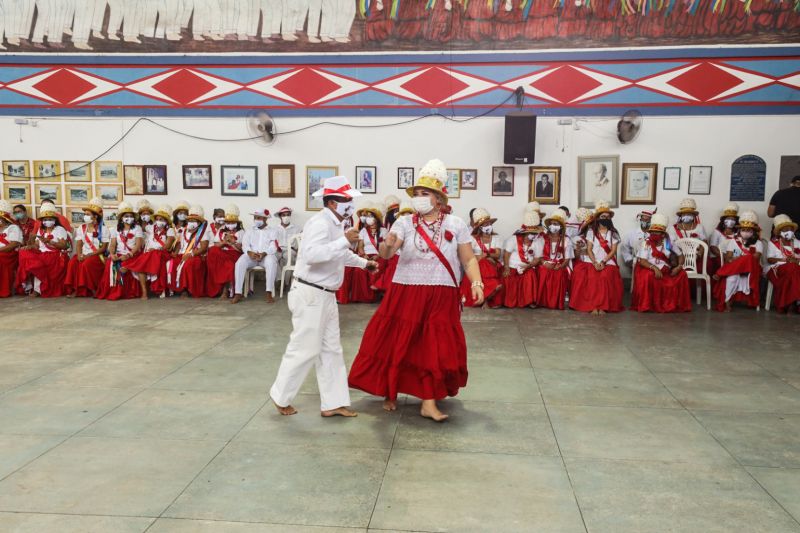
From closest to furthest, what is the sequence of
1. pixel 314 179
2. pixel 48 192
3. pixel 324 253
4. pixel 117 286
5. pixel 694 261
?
pixel 324 253 < pixel 694 261 < pixel 117 286 < pixel 314 179 < pixel 48 192

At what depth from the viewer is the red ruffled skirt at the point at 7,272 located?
852 cm

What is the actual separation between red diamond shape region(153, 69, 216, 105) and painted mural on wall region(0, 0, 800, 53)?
1.42ft

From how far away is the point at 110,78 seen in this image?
9.68 meters

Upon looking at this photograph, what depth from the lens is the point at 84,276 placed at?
8516 millimetres

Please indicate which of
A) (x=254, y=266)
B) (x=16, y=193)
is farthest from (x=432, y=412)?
(x=16, y=193)

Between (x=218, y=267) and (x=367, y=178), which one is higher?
(x=367, y=178)

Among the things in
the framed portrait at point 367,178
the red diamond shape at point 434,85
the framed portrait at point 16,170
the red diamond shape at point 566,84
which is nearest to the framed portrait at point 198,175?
the framed portrait at point 367,178

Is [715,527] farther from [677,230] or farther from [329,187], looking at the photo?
[677,230]

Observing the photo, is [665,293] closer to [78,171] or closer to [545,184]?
[545,184]

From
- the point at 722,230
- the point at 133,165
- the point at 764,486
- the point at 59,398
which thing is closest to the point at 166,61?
the point at 133,165

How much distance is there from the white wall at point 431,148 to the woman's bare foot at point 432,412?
5864 mm

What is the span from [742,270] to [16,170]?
1110 centimetres

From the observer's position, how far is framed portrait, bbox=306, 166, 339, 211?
9562 millimetres

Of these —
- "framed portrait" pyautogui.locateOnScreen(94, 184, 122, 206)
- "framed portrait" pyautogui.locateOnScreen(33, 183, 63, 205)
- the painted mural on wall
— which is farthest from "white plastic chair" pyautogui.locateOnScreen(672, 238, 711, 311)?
"framed portrait" pyautogui.locateOnScreen(33, 183, 63, 205)
